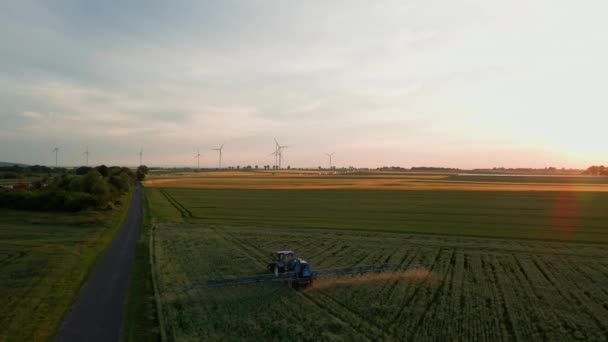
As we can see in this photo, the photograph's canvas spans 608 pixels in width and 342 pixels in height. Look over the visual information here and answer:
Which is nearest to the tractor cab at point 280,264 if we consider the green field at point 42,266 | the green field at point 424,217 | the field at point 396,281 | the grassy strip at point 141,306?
the field at point 396,281

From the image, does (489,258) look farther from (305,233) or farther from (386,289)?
(305,233)

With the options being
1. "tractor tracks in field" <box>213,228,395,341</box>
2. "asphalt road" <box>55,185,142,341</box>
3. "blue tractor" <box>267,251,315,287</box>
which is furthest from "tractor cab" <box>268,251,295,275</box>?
"asphalt road" <box>55,185,142,341</box>

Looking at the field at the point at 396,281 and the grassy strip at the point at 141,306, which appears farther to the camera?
the field at the point at 396,281

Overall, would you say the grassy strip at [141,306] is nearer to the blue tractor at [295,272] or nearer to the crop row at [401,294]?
the crop row at [401,294]

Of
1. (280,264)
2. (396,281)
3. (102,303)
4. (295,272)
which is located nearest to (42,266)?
(102,303)

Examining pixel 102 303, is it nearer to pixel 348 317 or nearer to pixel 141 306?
pixel 141 306

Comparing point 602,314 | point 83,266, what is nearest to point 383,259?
point 602,314
